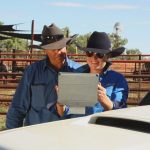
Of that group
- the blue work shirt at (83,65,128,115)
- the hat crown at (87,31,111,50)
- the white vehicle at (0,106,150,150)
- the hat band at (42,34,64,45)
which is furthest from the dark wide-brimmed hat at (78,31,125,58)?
the white vehicle at (0,106,150,150)

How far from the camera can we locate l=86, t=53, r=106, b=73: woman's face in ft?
11.3

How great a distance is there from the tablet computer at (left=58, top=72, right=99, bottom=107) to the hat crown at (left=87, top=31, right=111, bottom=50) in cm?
115

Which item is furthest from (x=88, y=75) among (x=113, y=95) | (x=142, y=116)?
(x=113, y=95)

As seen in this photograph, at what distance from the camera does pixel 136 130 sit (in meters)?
1.94

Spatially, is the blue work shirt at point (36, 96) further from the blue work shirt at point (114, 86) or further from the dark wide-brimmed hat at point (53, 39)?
the blue work shirt at point (114, 86)

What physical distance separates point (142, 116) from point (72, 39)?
2028mm

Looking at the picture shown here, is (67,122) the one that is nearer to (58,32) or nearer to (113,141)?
(113,141)

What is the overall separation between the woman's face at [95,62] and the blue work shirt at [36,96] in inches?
8.7

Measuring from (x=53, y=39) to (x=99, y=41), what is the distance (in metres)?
0.41

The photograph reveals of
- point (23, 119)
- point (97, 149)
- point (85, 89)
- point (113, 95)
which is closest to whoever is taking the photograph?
point (97, 149)

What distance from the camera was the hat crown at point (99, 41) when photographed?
3559 mm

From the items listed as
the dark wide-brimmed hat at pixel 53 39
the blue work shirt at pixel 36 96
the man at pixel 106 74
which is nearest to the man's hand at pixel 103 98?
the man at pixel 106 74

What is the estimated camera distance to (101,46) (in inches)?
140

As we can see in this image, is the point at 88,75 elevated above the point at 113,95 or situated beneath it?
elevated above
